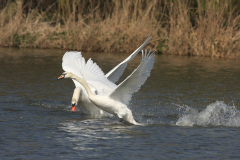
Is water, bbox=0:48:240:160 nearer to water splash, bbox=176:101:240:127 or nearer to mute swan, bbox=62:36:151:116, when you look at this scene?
water splash, bbox=176:101:240:127

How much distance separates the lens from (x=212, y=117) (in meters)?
8.95

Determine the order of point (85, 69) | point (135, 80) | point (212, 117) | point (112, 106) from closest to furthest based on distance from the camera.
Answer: point (135, 80) < point (112, 106) < point (212, 117) < point (85, 69)

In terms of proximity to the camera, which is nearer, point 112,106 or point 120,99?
point 112,106

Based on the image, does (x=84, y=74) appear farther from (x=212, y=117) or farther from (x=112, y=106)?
(x=212, y=117)

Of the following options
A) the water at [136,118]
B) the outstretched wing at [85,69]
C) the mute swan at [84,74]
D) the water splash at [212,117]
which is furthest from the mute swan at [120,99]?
the outstretched wing at [85,69]

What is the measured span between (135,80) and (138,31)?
11901mm

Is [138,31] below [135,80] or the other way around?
the other way around

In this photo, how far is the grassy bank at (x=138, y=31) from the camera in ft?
62.1

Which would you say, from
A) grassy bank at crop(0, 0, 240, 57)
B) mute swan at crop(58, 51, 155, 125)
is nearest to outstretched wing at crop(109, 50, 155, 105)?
mute swan at crop(58, 51, 155, 125)

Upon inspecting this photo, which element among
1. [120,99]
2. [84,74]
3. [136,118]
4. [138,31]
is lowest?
[136,118]

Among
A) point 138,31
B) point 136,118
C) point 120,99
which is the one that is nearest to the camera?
point 120,99

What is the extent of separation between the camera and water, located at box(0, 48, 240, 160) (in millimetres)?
6715

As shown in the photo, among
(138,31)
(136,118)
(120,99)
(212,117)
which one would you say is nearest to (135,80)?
(120,99)

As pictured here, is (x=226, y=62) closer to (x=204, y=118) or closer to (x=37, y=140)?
(x=204, y=118)
